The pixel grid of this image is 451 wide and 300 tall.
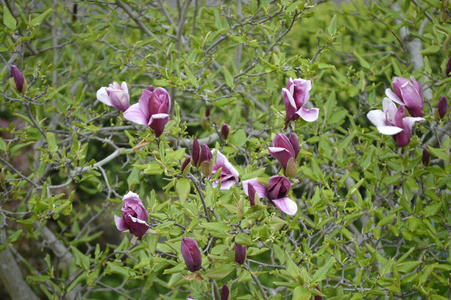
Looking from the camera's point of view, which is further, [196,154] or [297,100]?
[297,100]

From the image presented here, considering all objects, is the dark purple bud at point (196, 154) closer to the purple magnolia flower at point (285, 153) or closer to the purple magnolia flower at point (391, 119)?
the purple magnolia flower at point (285, 153)

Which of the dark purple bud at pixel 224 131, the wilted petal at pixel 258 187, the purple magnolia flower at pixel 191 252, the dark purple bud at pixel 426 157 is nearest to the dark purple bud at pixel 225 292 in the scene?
the purple magnolia flower at pixel 191 252

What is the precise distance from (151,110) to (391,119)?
2.55 ft

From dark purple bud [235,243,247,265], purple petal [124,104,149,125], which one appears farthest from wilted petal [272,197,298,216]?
purple petal [124,104,149,125]

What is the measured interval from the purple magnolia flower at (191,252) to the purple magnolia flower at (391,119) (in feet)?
2.30

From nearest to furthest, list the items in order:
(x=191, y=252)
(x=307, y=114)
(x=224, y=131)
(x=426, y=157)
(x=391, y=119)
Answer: (x=191, y=252)
(x=307, y=114)
(x=391, y=119)
(x=224, y=131)
(x=426, y=157)

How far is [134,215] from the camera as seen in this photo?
1.32m

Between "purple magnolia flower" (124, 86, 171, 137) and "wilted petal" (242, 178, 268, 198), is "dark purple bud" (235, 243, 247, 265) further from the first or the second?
"purple magnolia flower" (124, 86, 171, 137)

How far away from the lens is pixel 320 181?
6.41ft

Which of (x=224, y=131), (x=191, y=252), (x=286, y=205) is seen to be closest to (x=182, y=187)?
(x=191, y=252)

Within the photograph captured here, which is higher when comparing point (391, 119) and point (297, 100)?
point (297, 100)

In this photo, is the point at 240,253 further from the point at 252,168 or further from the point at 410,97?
the point at 410,97

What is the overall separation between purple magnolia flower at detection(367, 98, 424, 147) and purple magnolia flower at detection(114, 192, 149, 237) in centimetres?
76

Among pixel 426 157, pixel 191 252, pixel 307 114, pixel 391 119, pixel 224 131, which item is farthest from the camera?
pixel 426 157
